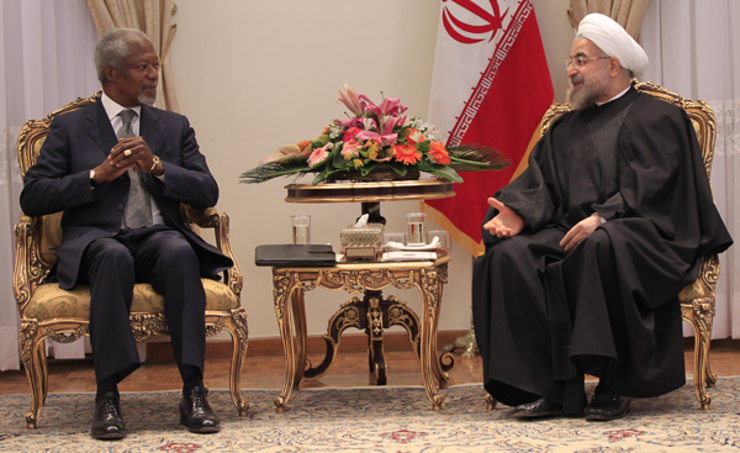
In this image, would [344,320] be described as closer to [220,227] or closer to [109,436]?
[220,227]

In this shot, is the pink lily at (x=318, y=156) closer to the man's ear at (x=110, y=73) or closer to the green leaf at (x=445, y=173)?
the green leaf at (x=445, y=173)

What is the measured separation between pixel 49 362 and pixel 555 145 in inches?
123

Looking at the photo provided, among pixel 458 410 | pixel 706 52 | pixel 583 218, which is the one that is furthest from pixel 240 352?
pixel 706 52

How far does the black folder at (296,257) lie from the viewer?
311cm

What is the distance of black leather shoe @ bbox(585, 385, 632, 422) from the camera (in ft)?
9.17

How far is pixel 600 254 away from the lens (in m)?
2.83

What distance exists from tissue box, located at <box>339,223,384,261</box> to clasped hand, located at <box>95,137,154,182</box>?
2.90ft

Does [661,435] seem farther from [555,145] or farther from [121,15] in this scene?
[121,15]

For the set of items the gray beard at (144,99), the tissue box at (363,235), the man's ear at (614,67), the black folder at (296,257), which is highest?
the man's ear at (614,67)

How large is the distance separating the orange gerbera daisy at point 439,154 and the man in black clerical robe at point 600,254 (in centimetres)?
30

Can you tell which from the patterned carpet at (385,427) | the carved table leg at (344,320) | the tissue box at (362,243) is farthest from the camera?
the carved table leg at (344,320)

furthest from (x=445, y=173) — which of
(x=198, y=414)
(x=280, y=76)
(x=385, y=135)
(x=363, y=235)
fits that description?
(x=280, y=76)

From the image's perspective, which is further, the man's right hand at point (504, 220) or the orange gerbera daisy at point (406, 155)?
the orange gerbera daisy at point (406, 155)

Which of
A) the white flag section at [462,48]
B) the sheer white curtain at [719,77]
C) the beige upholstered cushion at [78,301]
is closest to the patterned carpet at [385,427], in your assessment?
the beige upholstered cushion at [78,301]
